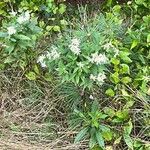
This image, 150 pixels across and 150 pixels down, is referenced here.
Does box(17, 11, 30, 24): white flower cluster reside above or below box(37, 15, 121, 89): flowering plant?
above

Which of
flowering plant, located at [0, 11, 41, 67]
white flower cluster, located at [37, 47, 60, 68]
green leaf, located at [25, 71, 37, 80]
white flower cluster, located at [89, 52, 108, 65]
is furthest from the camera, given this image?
green leaf, located at [25, 71, 37, 80]

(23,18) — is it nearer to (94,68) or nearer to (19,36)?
(19,36)

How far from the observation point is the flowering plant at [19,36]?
121 inches

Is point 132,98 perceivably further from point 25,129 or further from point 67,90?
point 25,129

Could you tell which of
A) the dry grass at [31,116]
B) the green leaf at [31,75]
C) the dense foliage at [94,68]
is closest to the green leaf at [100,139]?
the dense foliage at [94,68]

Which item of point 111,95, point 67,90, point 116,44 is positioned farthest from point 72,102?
point 116,44

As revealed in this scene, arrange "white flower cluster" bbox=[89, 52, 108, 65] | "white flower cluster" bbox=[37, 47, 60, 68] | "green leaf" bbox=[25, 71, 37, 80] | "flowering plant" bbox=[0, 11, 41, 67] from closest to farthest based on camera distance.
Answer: "white flower cluster" bbox=[89, 52, 108, 65]
"white flower cluster" bbox=[37, 47, 60, 68]
"flowering plant" bbox=[0, 11, 41, 67]
"green leaf" bbox=[25, 71, 37, 80]

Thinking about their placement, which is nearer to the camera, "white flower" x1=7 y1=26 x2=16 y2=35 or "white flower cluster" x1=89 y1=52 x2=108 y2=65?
"white flower cluster" x1=89 y1=52 x2=108 y2=65

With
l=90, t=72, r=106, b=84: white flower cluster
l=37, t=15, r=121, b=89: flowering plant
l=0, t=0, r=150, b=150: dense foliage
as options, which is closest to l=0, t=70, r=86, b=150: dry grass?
l=0, t=0, r=150, b=150: dense foliage

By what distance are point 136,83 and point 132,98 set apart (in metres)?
0.10

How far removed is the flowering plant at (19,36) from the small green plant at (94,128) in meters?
0.55

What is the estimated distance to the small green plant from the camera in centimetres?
296

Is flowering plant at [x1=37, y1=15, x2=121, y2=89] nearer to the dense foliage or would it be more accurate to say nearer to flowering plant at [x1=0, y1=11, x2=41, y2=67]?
the dense foliage

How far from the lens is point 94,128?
2.99 m
